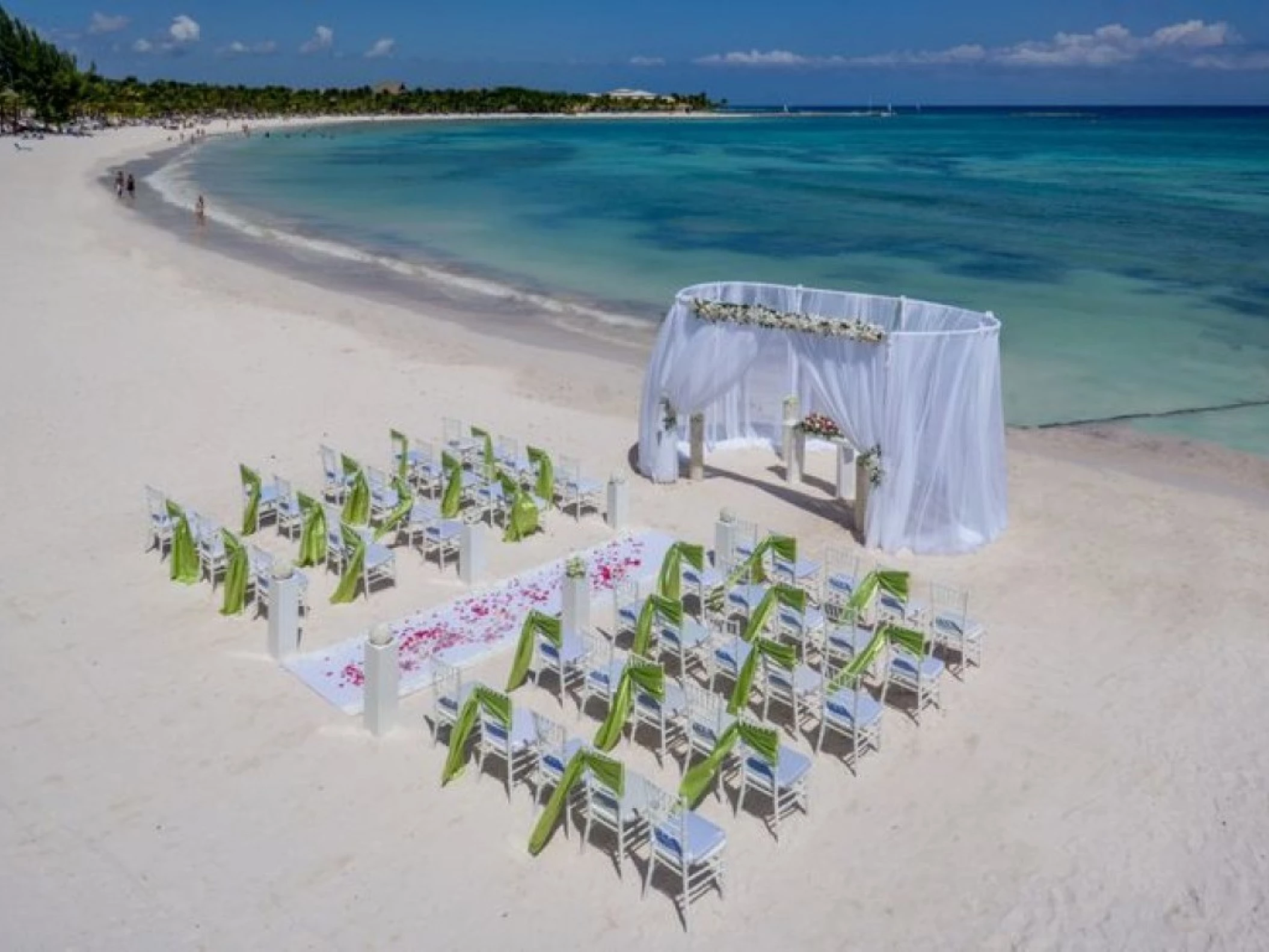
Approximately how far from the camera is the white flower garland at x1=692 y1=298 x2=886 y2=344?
11.0 m

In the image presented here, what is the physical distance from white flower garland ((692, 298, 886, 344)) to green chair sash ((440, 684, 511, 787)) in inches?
233

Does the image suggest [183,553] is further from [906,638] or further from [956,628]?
[956,628]

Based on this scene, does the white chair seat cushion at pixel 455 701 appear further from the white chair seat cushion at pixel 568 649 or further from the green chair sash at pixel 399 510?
the green chair sash at pixel 399 510

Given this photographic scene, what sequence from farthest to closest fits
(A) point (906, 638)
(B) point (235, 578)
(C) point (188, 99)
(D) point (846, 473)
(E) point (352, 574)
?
(C) point (188, 99), (D) point (846, 473), (E) point (352, 574), (B) point (235, 578), (A) point (906, 638)

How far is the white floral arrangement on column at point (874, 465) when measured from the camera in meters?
11.2

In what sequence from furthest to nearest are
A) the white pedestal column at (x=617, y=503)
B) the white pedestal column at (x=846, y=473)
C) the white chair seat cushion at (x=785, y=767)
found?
the white pedestal column at (x=846, y=473), the white pedestal column at (x=617, y=503), the white chair seat cushion at (x=785, y=767)

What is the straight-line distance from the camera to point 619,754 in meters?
7.70

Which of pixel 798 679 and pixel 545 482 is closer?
pixel 798 679

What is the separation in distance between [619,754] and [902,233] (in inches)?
1461

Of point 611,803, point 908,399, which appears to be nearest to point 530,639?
point 611,803

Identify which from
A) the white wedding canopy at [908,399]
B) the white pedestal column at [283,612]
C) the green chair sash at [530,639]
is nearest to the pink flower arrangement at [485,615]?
the white pedestal column at [283,612]

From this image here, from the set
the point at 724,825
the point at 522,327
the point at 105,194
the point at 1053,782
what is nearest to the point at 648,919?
the point at 724,825

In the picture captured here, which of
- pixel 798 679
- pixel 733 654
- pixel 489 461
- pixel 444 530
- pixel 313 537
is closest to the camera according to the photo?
pixel 798 679

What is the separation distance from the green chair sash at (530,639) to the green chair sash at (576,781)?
1728 millimetres
